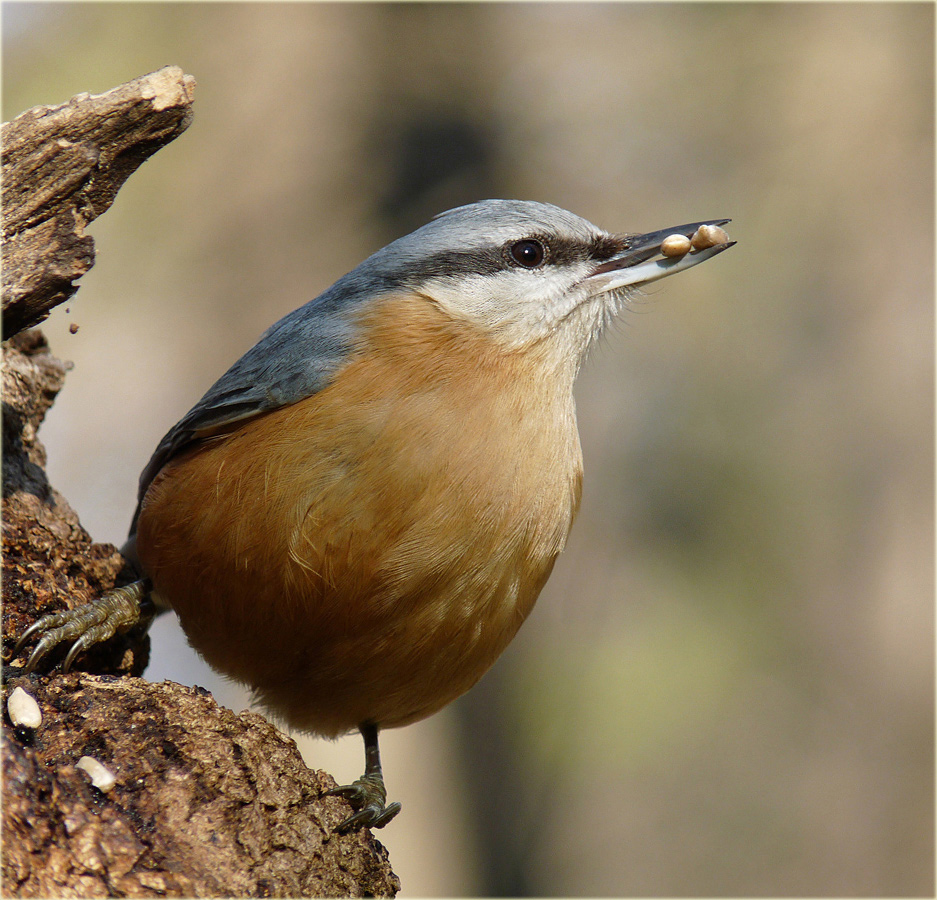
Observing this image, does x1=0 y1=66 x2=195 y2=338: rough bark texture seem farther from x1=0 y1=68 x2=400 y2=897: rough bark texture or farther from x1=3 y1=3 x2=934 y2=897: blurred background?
x1=3 y1=3 x2=934 y2=897: blurred background

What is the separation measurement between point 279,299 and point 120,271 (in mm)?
1568

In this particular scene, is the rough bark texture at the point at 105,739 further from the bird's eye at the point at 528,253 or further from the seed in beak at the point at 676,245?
the seed in beak at the point at 676,245

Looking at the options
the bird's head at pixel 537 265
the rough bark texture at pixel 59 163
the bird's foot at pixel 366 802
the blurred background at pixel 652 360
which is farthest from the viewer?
the blurred background at pixel 652 360

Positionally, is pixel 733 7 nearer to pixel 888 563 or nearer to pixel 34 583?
pixel 888 563

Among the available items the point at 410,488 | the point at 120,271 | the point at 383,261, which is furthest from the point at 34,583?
the point at 120,271

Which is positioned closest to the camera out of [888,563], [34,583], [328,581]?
[328,581]

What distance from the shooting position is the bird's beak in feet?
11.0

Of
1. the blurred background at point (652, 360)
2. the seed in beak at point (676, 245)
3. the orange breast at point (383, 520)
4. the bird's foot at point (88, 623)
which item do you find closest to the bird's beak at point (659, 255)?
the seed in beak at point (676, 245)

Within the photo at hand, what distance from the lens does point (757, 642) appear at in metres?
8.27

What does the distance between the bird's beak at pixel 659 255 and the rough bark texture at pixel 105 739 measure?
5.20 ft

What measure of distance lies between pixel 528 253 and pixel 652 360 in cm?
509

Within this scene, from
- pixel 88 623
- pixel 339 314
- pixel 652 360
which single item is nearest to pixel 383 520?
pixel 339 314

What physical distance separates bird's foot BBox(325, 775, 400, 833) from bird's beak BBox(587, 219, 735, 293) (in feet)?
6.37

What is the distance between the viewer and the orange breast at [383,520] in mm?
2803
